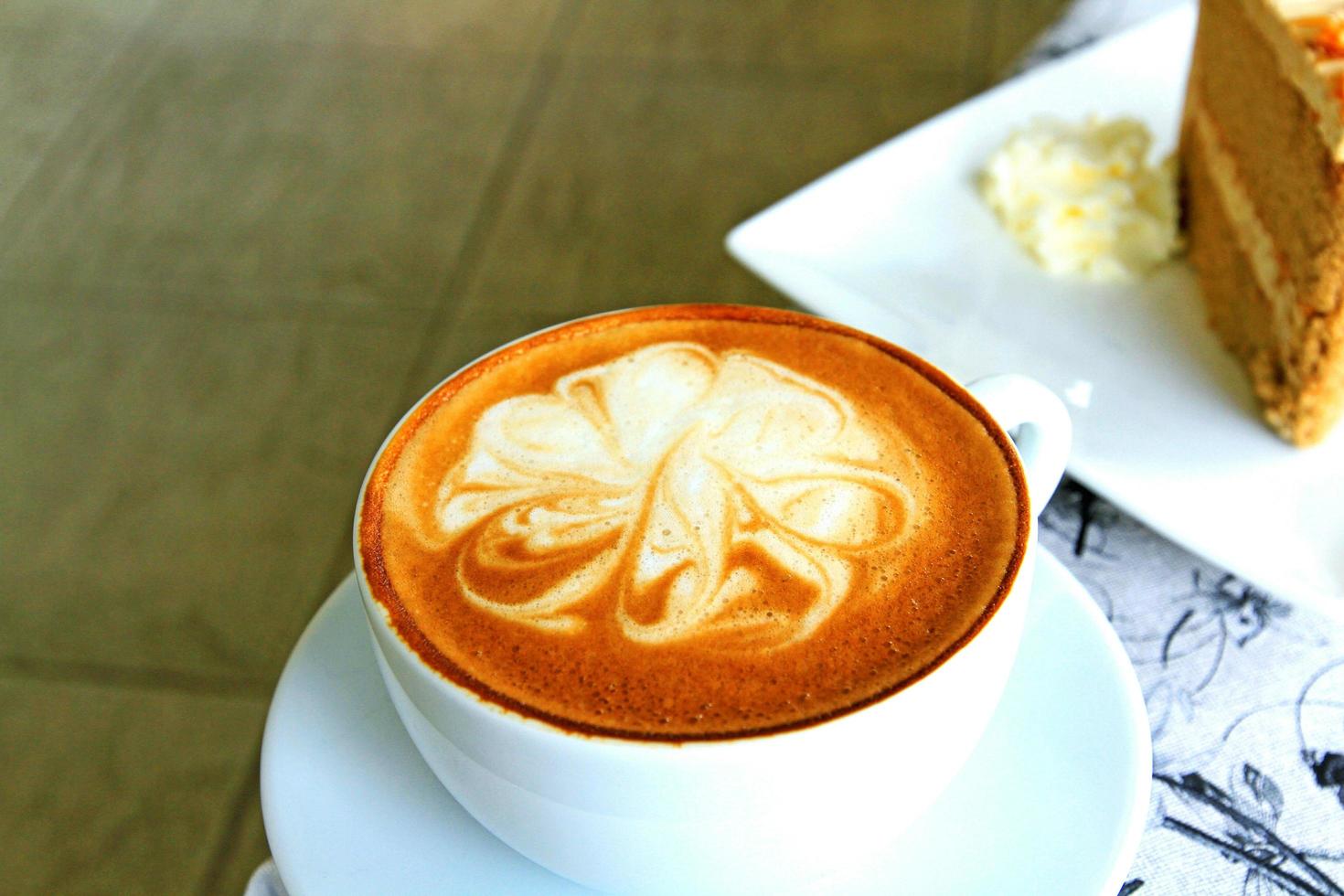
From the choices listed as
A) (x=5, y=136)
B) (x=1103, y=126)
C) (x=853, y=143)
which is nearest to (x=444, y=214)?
(x=853, y=143)

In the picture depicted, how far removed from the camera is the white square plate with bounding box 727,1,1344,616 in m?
0.84

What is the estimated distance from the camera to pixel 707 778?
1.55 feet

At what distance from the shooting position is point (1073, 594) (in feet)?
2.15

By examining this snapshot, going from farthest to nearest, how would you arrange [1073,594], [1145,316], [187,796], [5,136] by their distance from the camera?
[5,136] → [187,796] → [1145,316] → [1073,594]

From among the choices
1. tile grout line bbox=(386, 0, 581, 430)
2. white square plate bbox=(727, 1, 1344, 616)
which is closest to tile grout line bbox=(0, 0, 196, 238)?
tile grout line bbox=(386, 0, 581, 430)

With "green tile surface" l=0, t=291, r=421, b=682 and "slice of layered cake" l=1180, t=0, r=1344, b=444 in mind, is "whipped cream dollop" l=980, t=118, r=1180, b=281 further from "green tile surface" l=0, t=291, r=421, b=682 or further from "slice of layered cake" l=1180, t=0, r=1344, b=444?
"green tile surface" l=0, t=291, r=421, b=682

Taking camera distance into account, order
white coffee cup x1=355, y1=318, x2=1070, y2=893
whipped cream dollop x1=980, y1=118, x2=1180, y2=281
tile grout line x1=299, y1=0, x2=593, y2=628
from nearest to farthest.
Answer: white coffee cup x1=355, y1=318, x2=1070, y2=893
whipped cream dollop x1=980, y1=118, x2=1180, y2=281
tile grout line x1=299, y1=0, x2=593, y2=628

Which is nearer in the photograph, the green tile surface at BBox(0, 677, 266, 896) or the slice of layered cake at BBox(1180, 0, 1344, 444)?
the slice of layered cake at BBox(1180, 0, 1344, 444)

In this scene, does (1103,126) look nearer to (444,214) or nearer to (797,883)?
(797,883)

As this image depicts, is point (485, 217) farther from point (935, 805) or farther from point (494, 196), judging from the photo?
point (935, 805)

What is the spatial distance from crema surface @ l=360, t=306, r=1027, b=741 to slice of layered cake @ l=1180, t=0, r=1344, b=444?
0.43 metres

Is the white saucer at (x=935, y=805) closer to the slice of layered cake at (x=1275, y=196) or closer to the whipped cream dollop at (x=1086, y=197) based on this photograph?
the slice of layered cake at (x=1275, y=196)

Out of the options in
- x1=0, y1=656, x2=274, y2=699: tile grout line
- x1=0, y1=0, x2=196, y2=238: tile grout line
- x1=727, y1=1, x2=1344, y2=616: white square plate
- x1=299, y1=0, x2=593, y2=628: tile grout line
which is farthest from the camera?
x1=0, y1=0, x2=196, y2=238: tile grout line

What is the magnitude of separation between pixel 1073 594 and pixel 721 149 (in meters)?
1.78
